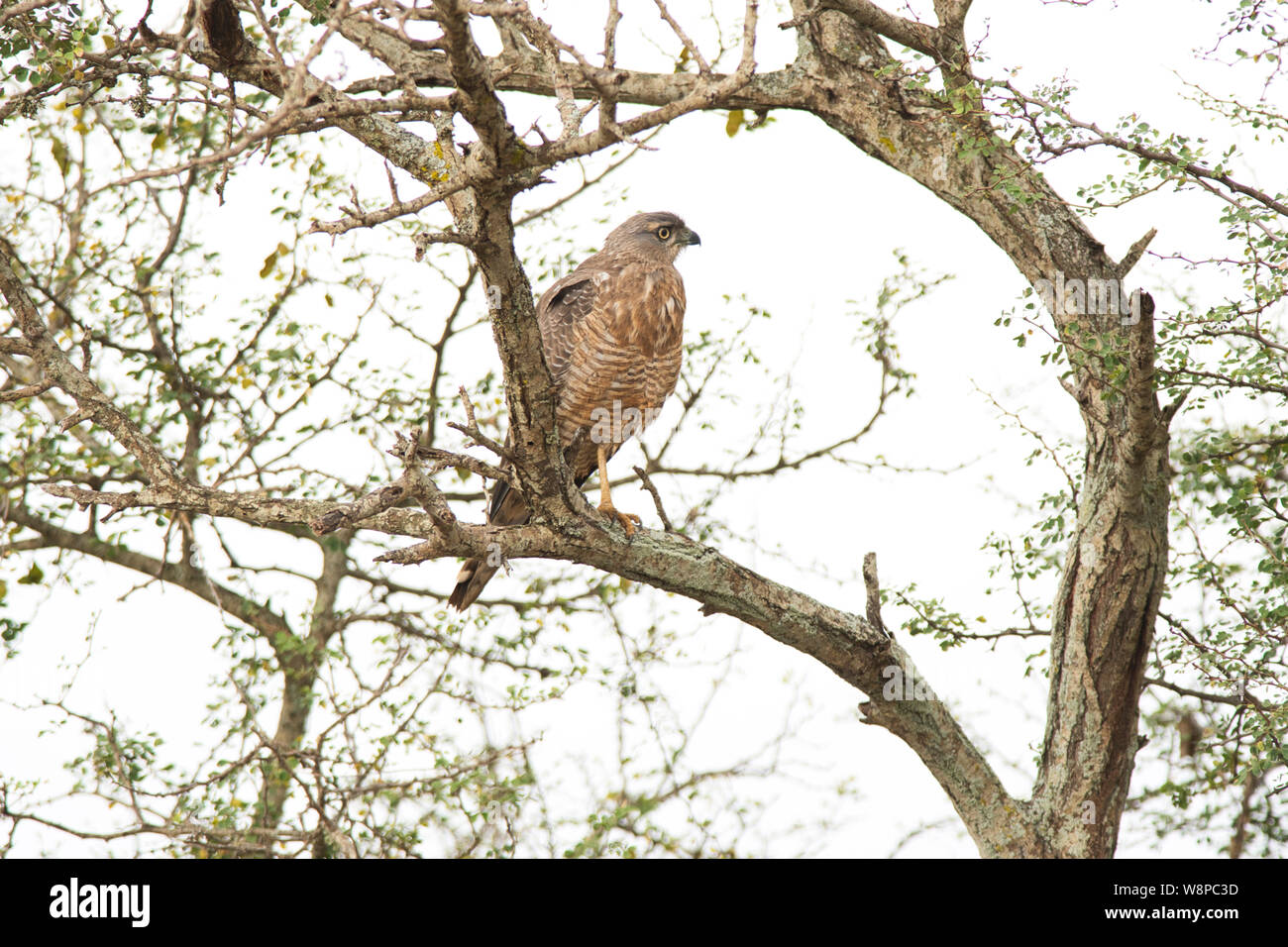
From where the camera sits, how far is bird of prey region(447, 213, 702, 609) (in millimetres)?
4734

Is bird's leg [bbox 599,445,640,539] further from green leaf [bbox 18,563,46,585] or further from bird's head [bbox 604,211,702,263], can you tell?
green leaf [bbox 18,563,46,585]

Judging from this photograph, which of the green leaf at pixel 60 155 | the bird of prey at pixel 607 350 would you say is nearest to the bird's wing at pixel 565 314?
the bird of prey at pixel 607 350

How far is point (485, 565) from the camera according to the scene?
13.3 feet

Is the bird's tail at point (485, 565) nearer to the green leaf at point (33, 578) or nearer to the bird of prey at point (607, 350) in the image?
the bird of prey at point (607, 350)

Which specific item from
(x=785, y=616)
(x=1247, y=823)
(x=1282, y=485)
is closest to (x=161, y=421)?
(x=785, y=616)

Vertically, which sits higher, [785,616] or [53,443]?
[53,443]

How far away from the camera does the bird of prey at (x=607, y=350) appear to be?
4.73 metres

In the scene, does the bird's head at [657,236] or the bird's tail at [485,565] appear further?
the bird's head at [657,236]

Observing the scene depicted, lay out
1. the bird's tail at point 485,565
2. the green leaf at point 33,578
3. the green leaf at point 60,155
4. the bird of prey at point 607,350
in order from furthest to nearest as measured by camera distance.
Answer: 1. the green leaf at point 60,155
2. the green leaf at point 33,578
3. the bird of prey at point 607,350
4. the bird's tail at point 485,565

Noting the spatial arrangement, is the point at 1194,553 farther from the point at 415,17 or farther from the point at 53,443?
the point at 53,443

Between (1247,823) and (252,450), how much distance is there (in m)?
5.67

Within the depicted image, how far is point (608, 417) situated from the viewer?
4.90 meters

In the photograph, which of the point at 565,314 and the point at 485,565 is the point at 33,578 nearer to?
the point at 485,565

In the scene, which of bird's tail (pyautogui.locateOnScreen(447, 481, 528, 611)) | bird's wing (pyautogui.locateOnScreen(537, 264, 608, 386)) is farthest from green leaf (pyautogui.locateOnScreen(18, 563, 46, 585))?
bird's wing (pyautogui.locateOnScreen(537, 264, 608, 386))
